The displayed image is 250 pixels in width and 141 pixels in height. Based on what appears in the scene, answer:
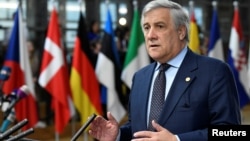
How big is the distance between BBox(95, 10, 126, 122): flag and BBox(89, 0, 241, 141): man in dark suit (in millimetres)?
4501

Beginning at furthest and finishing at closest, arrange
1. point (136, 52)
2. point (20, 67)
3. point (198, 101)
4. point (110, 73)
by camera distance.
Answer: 1. point (136, 52)
2. point (110, 73)
3. point (20, 67)
4. point (198, 101)

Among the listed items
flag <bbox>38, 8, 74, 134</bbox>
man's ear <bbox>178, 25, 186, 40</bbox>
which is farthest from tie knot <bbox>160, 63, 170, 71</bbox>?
flag <bbox>38, 8, 74, 134</bbox>

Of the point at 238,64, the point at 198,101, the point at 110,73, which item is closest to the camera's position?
the point at 198,101

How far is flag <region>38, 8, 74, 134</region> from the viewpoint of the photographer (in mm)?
6512

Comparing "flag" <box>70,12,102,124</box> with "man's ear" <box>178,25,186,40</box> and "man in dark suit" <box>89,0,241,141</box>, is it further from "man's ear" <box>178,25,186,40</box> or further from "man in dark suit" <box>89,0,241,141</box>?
"man's ear" <box>178,25,186,40</box>

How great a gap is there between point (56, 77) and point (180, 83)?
4460 mm

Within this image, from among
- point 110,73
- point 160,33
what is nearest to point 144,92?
point 160,33

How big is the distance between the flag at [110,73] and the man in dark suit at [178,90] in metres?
4.50

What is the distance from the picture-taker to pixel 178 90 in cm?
215

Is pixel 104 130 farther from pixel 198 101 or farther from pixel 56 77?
pixel 56 77

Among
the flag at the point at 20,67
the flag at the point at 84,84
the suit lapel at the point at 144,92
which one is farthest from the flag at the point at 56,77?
the suit lapel at the point at 144,92

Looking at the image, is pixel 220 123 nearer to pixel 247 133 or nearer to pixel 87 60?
pixel 247 133

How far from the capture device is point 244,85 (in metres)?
7.80

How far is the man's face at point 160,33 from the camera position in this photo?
2160 millimetres
